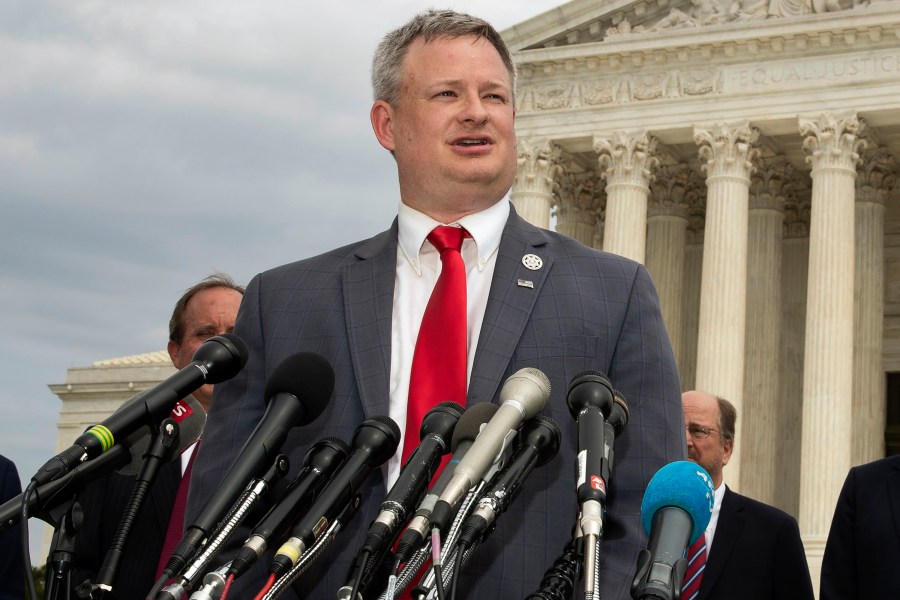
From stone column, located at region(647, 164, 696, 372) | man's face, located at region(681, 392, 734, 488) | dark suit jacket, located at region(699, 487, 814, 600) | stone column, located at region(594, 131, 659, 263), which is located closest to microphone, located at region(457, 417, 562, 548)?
dark suit jacket, located at region(699, 487, 814, 600)

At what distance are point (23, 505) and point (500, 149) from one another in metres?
2.14

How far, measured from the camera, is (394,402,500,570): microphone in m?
3.81

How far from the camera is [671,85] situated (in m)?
34.3

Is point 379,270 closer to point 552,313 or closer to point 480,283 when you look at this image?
point 480,283

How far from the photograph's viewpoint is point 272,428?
436cm

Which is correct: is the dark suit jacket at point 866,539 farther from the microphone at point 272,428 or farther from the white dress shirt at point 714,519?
the microphone at point 272,428

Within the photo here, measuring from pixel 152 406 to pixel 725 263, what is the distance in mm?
29184

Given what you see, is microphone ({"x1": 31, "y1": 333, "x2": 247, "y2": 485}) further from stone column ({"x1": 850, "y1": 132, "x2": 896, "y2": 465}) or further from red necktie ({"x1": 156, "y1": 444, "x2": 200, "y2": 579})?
stone column ({"x1": 850, "y1": 132, "x2": 896, "y2": 465})

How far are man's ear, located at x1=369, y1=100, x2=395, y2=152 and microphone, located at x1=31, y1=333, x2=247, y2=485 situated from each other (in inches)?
48.0

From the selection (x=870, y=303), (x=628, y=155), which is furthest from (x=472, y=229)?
(x=870, y=303)

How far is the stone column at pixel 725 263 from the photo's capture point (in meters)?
32.2

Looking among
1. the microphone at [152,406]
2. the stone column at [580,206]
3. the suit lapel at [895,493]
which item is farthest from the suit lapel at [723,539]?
the stone column at [580,206]

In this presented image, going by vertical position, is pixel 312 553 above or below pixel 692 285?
below

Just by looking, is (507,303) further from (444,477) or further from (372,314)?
(444,477)
